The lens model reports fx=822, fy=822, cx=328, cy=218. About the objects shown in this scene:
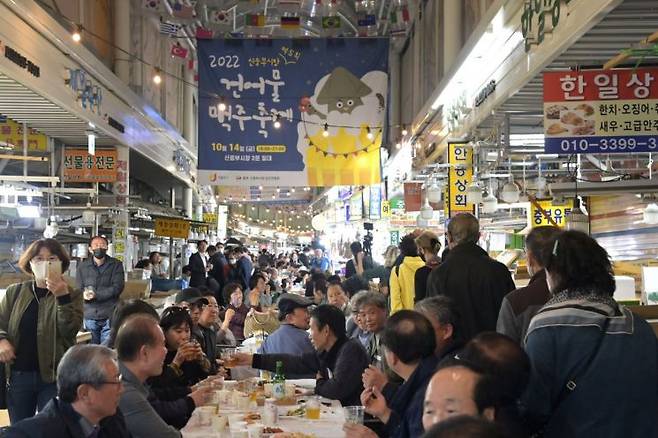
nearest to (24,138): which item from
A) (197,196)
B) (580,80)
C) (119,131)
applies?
(119,131)

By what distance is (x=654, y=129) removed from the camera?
21.5 feet

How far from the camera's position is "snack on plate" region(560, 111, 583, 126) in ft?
22.1

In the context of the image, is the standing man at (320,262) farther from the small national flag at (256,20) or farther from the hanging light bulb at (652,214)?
the hanging light bulb at (652,214)

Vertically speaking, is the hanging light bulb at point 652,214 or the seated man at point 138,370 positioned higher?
the hanging light bulb at point 652,214

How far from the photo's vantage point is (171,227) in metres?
17.1

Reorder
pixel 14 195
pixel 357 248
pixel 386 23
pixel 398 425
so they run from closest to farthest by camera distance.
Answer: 1. pixel 398 425
2. pixel 14 195
3. pixel 357 248
4. pixel 386 23

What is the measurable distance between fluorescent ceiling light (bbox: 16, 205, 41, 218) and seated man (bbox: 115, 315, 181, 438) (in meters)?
7.38

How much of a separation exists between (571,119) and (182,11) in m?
12.0

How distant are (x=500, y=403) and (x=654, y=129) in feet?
14.8

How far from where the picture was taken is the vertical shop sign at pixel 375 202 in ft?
64.3

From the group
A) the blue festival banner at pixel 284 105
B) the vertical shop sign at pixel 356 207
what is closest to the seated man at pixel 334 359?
the blue festival banner at pixel 284 105

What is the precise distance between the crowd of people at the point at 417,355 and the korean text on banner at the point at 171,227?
30.3 feet

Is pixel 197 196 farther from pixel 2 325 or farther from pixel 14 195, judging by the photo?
pixel 2 325

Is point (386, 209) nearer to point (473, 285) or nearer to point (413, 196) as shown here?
Answer: point (413, 196)
